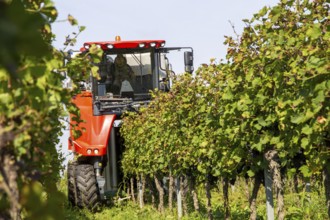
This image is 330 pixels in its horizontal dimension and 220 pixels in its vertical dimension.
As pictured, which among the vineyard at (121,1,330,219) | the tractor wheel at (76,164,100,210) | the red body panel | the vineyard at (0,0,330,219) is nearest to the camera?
the vineyard at (0,0,330,219)

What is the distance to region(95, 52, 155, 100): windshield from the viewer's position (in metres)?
14.0

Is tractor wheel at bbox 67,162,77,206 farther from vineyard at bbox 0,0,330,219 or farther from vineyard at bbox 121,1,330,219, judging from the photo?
vineyard at bbox 121,1,330,219

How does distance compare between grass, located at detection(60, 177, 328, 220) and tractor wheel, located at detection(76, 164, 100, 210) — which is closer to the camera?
grass, located at detection(60, 177, 328, 220)

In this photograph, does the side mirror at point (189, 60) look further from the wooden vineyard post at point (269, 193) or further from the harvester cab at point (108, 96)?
the wooden vineyard post at point (269, 193)

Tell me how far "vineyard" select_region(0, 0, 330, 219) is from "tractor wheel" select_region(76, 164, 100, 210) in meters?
1.93

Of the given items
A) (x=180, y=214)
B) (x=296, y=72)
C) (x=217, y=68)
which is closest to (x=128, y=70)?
(x=180, y=214)

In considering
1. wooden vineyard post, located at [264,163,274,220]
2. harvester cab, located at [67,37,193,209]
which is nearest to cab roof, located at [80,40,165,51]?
harvester cab, located at [67,37,193,209]

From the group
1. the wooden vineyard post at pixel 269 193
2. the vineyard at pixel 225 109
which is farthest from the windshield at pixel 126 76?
the wooden vineyard post at pixel 269 193

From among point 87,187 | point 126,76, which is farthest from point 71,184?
point 126,76

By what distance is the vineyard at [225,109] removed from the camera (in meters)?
1.84

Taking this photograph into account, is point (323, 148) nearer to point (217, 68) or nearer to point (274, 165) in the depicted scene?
point (274, 165)

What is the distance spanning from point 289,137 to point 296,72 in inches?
39.2

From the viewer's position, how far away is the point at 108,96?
1403 cm

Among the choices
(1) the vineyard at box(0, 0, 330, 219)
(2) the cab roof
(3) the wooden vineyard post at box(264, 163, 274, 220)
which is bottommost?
(3) the wooden vineyard post at box(264, 163, 274, 220)
